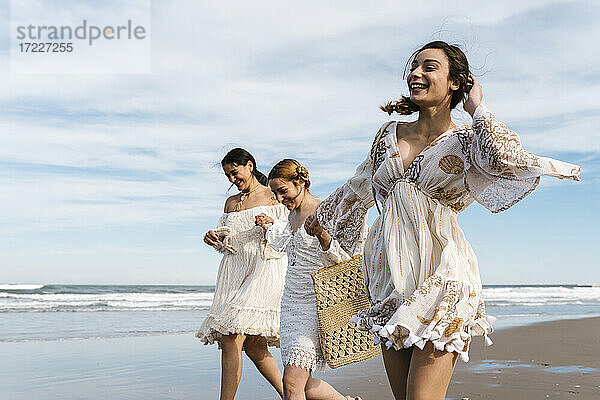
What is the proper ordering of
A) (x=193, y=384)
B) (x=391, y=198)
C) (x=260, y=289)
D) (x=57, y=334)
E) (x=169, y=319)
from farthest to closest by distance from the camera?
1. (x=169, y=319)
2. (x=57, y=334)
3. (x=193, y=384)
4. (x=260, y=289)
5. (x=391, y=198)

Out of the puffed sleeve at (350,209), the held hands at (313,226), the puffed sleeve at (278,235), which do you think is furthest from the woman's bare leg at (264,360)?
the puffed sleeve at (350,209)

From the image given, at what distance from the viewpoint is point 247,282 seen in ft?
18.8

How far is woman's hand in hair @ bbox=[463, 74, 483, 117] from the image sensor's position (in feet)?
8.97

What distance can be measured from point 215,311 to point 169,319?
9813 millimetres

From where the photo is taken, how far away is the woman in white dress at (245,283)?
18.2 ft

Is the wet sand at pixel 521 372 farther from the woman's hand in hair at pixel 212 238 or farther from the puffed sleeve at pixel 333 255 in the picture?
the puffed sleeve at pixel 333 255

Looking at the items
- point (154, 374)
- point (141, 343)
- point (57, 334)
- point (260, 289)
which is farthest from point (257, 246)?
point (57, 334)

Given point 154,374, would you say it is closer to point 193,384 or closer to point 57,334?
point 193,384

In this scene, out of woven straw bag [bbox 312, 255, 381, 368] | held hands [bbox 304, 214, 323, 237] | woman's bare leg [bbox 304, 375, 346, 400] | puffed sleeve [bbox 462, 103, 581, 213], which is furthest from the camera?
woman's bare leg [bbox 304, 375, 346, 400]

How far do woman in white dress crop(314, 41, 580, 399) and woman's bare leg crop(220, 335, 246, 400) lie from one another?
2.76 metres

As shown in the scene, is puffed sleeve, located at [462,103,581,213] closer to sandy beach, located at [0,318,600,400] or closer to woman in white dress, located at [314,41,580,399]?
woman in white dress, located at [314,41,580,399]

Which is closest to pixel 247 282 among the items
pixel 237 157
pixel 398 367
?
pixel 237 157

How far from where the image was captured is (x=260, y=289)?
5691 mm

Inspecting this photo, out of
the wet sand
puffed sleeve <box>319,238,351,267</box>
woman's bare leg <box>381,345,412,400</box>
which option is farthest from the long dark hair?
woman's bare leg <box>381,345,412,400</box>
